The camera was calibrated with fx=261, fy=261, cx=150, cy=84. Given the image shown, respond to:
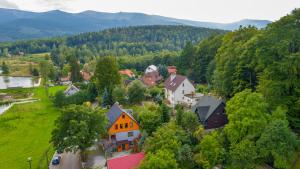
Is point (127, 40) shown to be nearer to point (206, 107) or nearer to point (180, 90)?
point (180, 90)

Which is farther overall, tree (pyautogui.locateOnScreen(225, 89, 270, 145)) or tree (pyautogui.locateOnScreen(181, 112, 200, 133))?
tree (pyautogui.locateOnScreen(181, 112, 200, 133))

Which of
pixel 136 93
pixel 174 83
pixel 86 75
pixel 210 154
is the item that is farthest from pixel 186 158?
pixel 86 75

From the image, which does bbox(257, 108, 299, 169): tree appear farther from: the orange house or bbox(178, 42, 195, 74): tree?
bbox(178, 42, 195, 74): tree

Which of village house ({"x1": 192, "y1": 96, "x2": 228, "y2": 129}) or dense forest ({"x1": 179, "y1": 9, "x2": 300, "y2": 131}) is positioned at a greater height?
dense forest ({"x1": 179, "y1": 9, "x2": 300, "y2": 131})

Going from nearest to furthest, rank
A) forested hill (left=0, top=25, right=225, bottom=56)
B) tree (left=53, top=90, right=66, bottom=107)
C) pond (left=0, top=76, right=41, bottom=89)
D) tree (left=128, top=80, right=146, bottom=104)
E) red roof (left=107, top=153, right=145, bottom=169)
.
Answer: red roof (left=107, top=153, right=145, bottom=169) → tree (left=128, top=80, right=146, bottom=104) → tree (left=53, top=90, right=66, bottom=107) → pond (left=0, top=76, right=41, bottom=89) → forested hill (left=0, top=25, right=225, bottom=56)

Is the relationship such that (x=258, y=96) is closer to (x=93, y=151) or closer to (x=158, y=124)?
(x=158, y=124)

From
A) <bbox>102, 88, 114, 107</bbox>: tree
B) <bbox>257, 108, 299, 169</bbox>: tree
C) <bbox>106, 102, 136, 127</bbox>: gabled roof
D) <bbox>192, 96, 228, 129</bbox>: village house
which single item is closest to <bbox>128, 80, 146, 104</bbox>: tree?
<bbox>102, 88, 114, 107</bbox>: tree

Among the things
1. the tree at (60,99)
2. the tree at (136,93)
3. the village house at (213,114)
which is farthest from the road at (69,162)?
the tree at (60,99)
